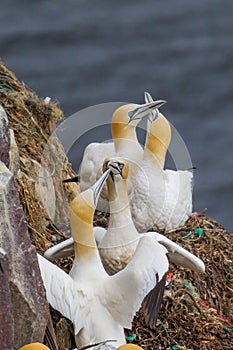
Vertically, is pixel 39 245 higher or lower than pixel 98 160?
lower

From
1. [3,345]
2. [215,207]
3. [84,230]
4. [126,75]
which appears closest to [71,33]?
[126,75]

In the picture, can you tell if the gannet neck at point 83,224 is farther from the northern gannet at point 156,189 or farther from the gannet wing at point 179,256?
the northern gannet at point 156,189

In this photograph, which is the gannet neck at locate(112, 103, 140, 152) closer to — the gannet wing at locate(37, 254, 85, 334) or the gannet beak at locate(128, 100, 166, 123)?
the gannet beak at locate(128, 100, 166, 123)

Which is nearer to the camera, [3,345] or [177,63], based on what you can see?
[3,345]

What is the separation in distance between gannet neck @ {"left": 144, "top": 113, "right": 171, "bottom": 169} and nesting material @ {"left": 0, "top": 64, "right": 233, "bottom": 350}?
18.1 inches

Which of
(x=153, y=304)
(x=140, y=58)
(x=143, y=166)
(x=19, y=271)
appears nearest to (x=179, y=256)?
(x=153, y=304)

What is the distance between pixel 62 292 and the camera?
6391mm

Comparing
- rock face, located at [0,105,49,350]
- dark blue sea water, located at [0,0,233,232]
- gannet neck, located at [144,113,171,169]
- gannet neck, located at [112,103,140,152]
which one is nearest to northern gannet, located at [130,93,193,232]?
gannet neck, located at [144,113,171,169]

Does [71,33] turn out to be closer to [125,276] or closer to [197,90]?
[197,90]

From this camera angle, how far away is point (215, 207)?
44.4ft

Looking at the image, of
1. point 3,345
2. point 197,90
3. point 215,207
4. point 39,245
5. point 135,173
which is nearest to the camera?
point 3,345

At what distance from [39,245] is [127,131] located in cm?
87

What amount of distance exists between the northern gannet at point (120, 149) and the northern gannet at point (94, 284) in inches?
31.6

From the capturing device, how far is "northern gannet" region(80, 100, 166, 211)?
24.4 ft
